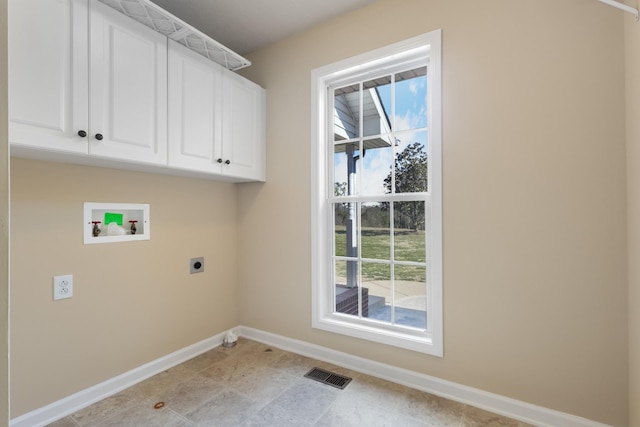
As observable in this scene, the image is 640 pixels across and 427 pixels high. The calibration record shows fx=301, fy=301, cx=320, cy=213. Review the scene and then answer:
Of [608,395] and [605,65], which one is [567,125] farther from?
[608,395]

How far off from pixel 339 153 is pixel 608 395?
2.07 meters

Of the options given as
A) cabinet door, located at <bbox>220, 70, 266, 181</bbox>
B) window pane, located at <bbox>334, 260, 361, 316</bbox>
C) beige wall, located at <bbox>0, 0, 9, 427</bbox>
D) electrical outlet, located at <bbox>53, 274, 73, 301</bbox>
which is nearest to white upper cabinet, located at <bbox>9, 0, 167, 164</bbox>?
cabinet door, located at <bbox>220, 70, 266, 181</bbox>

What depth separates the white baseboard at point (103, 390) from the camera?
1.58 m

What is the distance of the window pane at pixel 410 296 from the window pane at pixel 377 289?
61 mm

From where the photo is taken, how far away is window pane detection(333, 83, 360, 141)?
91.6 inches

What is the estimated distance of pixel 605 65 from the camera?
1.46 m

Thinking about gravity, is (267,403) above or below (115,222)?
below

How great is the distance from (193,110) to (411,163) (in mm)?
1533

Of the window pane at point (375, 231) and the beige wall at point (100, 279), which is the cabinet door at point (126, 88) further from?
the window pane at point (375, 231)

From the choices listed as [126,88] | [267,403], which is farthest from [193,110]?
[267,403]

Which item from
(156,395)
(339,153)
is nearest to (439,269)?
(339,153)

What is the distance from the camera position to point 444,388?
72.6 inches

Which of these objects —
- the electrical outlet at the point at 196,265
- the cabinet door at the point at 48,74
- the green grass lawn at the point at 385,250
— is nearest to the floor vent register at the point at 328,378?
the green grass lawn at the point at 385,250

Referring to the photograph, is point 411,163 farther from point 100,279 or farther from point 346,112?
point 100,279
